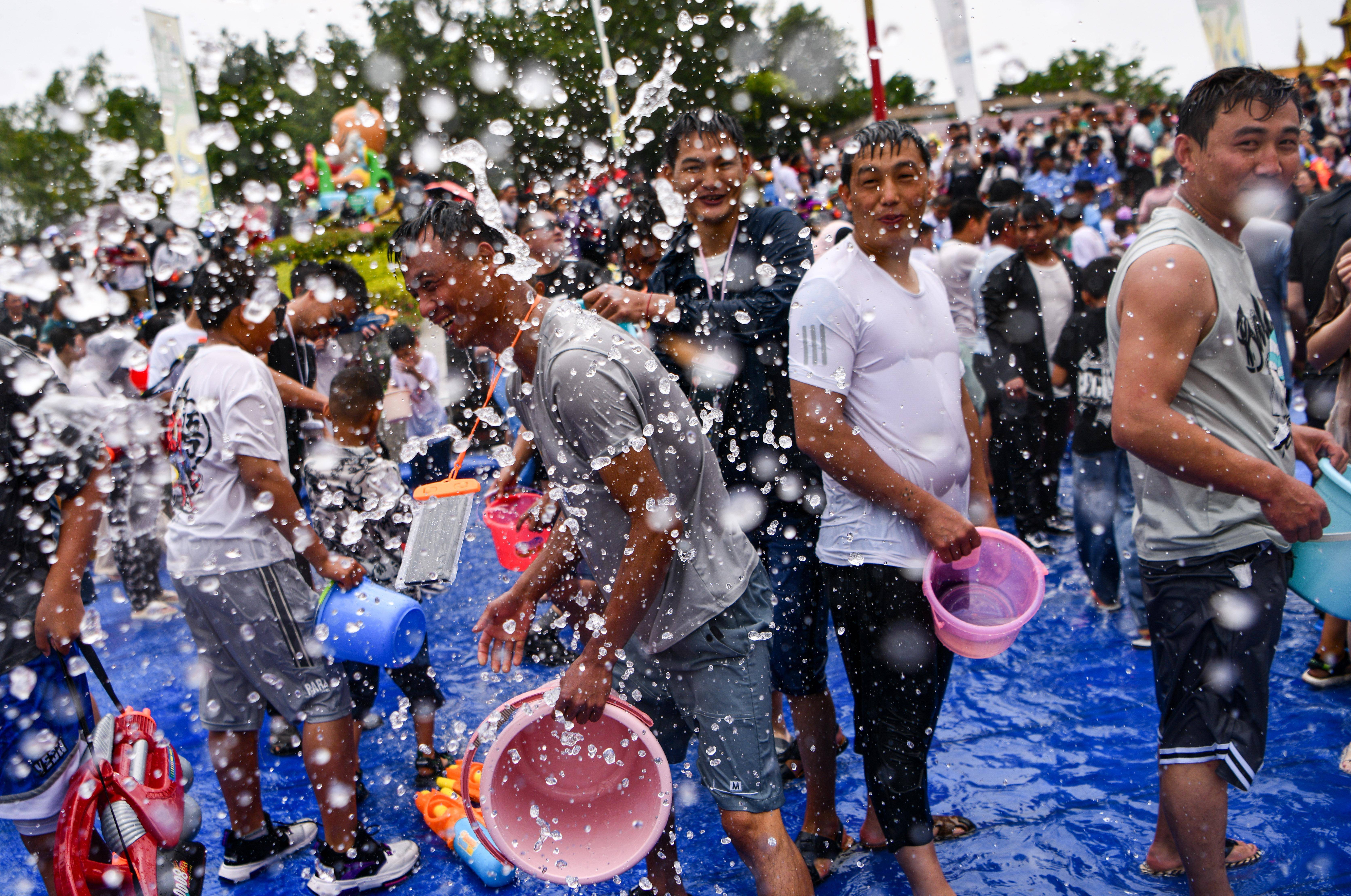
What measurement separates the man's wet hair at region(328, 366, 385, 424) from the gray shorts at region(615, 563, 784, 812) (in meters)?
1.84

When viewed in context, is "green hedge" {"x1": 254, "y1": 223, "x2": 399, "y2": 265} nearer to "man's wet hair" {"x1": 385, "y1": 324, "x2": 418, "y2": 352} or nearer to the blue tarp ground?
"man's wet hair" {"x1": 385, "y1": 324, "x2": 418, "y2": 352}

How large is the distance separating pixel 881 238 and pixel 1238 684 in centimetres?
140

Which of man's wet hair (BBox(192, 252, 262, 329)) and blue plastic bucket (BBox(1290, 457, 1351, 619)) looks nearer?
blue plastic bucket (BBox(1290, 457, 1351, 619))

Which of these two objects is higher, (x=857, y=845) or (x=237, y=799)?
(x=237, y=799)

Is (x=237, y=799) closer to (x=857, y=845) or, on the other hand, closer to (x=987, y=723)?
(x=857, y=845)

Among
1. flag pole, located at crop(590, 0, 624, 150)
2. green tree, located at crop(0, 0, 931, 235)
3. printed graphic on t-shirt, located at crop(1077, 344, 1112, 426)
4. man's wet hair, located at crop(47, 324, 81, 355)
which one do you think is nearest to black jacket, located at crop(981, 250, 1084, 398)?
printed graphic on t-shirt, located at crop(1077, 344, 1112, 426)

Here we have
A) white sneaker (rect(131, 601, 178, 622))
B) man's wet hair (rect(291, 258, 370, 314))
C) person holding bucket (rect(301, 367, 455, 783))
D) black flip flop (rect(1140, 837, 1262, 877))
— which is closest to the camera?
black flip flop (rect(1140, 837, 1262, 877))

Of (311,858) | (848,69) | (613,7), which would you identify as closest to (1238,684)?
(311,858)

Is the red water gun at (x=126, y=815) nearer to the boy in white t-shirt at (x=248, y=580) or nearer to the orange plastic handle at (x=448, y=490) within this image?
the boy in white t-shirt at (x=248, y=580)

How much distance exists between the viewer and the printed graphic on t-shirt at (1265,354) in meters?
2.21

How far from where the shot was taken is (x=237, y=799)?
121 inches

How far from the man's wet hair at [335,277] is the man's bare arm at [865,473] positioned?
274cm

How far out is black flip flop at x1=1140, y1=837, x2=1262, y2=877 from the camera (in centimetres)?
263

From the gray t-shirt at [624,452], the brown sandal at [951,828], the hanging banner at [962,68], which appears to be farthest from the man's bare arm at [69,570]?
the hanging banner at [962,68]
